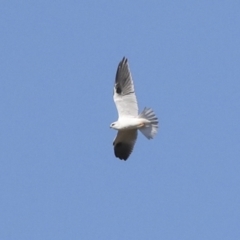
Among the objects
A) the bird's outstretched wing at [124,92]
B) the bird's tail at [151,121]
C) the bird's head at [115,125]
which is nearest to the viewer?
the bird's tail at [151,121]

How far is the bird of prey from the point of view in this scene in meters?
19.3

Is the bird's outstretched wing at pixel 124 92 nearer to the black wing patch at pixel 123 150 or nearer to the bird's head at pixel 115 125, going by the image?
the bird's head at pixel 115 125

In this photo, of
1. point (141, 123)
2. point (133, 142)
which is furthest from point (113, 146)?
point (141, 123)

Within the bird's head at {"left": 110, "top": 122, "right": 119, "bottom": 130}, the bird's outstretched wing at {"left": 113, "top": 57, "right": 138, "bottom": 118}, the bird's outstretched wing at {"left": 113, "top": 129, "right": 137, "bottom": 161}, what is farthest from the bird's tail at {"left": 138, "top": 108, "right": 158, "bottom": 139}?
the bird's outstretched wing at {"left": 113, "top": 129, "right": 137, "bottom": 161}

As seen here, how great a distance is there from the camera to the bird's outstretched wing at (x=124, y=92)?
19.9 meters

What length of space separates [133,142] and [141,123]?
1489 millimetres

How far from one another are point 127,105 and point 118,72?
716mm

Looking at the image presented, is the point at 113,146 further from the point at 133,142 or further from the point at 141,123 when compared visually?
the point at 141,123

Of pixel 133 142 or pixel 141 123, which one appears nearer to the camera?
pixel 141 123

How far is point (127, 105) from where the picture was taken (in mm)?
19922

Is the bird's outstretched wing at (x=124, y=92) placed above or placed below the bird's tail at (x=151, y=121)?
above

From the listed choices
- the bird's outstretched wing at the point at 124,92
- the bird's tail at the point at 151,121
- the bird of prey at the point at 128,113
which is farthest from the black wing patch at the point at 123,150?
the bird's tail at the point at 151,121

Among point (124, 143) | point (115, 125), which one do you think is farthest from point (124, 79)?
point (124, 143)

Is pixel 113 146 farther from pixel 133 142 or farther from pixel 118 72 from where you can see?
pixel 118 72
